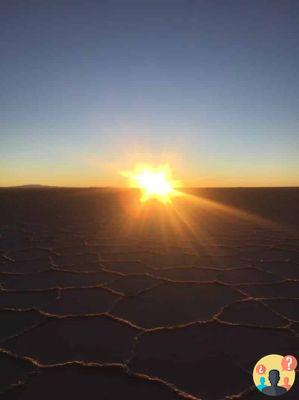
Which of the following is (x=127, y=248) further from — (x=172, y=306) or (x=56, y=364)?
(x=56, y=364)

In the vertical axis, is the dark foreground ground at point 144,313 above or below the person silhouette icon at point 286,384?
above

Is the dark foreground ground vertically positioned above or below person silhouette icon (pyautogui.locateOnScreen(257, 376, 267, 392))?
above

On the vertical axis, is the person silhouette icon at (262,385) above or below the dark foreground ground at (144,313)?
below

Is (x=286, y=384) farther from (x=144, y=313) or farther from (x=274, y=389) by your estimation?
(x=144, y=313)

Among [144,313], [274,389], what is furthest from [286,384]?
[144,313]

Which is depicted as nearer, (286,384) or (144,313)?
(286,384)

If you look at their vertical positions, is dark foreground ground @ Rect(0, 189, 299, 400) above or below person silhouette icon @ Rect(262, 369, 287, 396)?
above

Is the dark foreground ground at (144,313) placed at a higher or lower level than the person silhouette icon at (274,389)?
higher

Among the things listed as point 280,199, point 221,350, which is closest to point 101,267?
point 221,350
